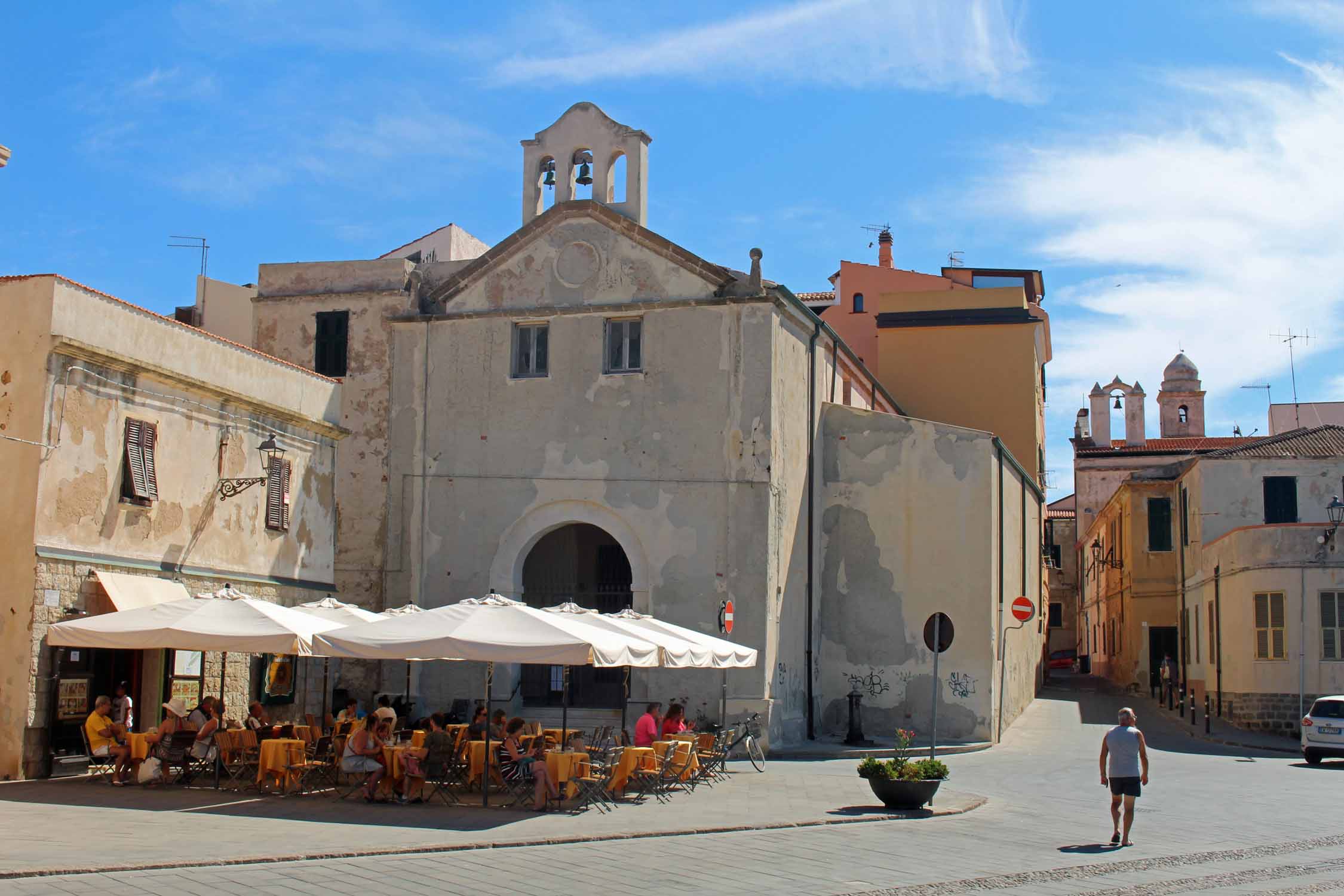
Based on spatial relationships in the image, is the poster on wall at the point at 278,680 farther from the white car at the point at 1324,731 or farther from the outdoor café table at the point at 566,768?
the white car at the point at 1324,731

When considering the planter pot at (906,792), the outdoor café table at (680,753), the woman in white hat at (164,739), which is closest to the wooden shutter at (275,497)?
the woman in white hat at (164,739)

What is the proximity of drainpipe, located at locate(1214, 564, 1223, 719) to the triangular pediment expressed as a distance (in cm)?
1640

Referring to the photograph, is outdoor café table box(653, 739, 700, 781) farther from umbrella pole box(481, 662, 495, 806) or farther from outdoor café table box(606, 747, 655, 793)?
umbrella pole box(481, 662, 495, 806)

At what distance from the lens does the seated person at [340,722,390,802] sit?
675 inches

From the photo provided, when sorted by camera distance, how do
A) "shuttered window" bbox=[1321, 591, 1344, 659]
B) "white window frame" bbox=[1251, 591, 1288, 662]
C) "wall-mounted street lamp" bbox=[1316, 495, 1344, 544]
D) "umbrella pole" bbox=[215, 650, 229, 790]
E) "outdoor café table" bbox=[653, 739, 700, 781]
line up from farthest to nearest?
"white window frame" bbox=[1251, 591, 1288, 662], "wall-mounted street lamp" bbox=[1316, 495, 1344, 544], "shuttered window" bbox=[1321, 591, 1344, 659], "outdoor café table" bbox=[653, 739, 700, 781], "umbrella pole" bbox=[215, 650, 229, 790]

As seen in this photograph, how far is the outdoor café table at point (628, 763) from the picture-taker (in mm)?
17938

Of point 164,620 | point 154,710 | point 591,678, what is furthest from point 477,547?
point 164,620

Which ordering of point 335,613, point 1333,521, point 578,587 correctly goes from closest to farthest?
1. point 335,613
2. point 578,587
3. point 1333,521

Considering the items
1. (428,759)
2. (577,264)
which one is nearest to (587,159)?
(577,264)

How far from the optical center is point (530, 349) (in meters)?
28.6

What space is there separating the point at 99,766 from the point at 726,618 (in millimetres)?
11319

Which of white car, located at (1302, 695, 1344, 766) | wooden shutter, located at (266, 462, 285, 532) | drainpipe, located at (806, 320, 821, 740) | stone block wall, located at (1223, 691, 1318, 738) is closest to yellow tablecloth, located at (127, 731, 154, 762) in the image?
wooden shutter, located at (266, 462, 285, 532)

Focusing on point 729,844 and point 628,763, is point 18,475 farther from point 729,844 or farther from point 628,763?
point 729,844

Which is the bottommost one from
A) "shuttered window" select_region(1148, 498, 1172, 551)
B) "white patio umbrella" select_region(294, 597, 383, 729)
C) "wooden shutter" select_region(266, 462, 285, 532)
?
"white patio umbrella" select_region(294, 597, 383, 729)
